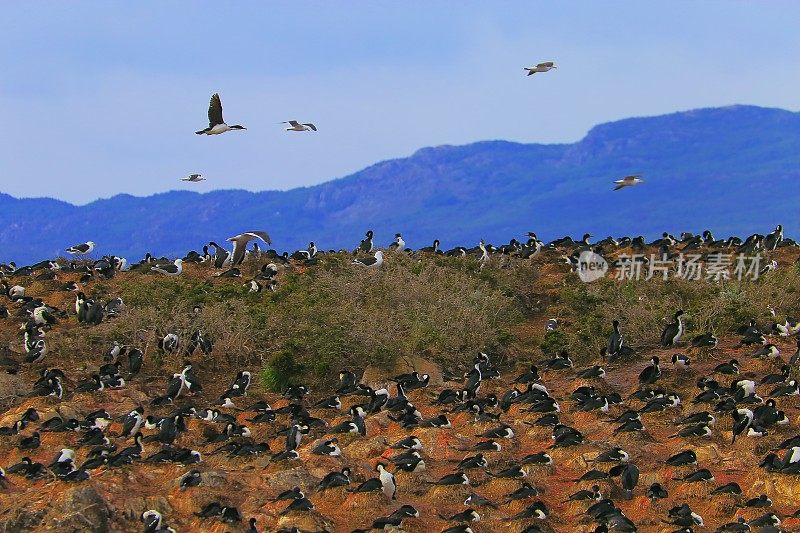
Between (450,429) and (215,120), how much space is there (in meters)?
8.38

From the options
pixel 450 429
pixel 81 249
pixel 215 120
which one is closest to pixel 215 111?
pixel 215 120

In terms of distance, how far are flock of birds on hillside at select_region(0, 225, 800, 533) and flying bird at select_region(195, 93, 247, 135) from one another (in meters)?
2.25

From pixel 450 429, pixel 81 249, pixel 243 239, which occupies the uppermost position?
pixel 243 239

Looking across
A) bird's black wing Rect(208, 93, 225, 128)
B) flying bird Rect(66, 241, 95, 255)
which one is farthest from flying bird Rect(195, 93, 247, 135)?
flying bird Rect(66, 241, 95, 255)

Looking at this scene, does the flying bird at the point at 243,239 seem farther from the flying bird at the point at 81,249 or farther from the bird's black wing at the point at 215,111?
the flying bird at the point at 81,249

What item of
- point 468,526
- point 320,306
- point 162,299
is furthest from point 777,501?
point 162,299

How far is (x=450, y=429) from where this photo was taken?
22.9 m

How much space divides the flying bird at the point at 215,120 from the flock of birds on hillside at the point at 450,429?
7.37 feet

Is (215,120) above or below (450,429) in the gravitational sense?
above

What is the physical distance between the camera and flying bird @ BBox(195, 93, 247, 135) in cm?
2662

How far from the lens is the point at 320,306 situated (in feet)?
98.3

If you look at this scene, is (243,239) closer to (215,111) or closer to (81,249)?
(215,111)

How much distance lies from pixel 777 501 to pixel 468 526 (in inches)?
180

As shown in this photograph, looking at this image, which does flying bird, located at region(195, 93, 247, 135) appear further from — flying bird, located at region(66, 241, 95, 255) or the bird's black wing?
flying bird, located at region(66, 241, 95, 255)
